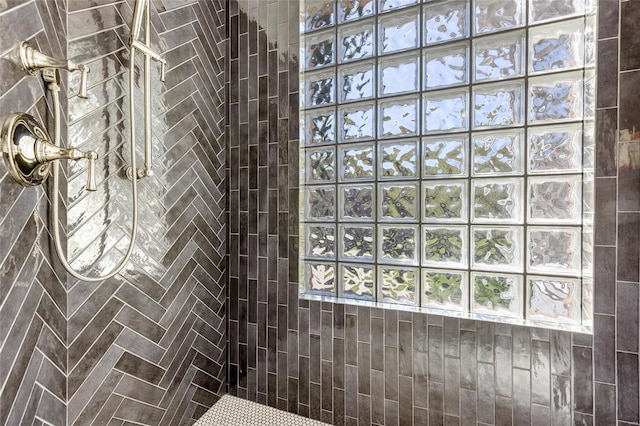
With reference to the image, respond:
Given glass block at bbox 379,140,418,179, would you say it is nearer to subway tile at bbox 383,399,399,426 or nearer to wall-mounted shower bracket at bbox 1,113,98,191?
subway tile at bbox 383,399,399,426

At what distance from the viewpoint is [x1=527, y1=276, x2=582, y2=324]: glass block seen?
1285 millimetres

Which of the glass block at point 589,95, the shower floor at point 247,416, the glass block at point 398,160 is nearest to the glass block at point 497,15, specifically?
the glass block at point 589,95

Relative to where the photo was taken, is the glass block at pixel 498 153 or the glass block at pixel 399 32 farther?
the glass block at pixel 399 32

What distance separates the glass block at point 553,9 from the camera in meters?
1.27

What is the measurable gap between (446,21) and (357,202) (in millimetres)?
942

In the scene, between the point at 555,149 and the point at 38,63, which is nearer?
the point at 38,63

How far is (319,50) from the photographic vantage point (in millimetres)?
1740

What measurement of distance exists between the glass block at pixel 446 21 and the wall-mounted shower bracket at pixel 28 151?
1503mm

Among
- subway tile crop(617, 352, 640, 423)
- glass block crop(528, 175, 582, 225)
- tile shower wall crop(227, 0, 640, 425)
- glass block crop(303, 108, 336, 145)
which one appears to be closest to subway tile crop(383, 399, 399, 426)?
tile shower wall crop(227, 0, 640, 425)

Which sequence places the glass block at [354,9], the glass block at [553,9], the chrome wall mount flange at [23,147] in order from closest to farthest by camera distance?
the chrome wall mount flange at [23,147], the glass block at [553,9], the glass block at [354,9]

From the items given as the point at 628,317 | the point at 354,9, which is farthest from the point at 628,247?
the point at 354,9

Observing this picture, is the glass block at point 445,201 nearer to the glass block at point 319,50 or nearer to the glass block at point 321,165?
the glass block at point 321,165

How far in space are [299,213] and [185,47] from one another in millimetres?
1041

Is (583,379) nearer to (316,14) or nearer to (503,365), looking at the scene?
(503,365)
